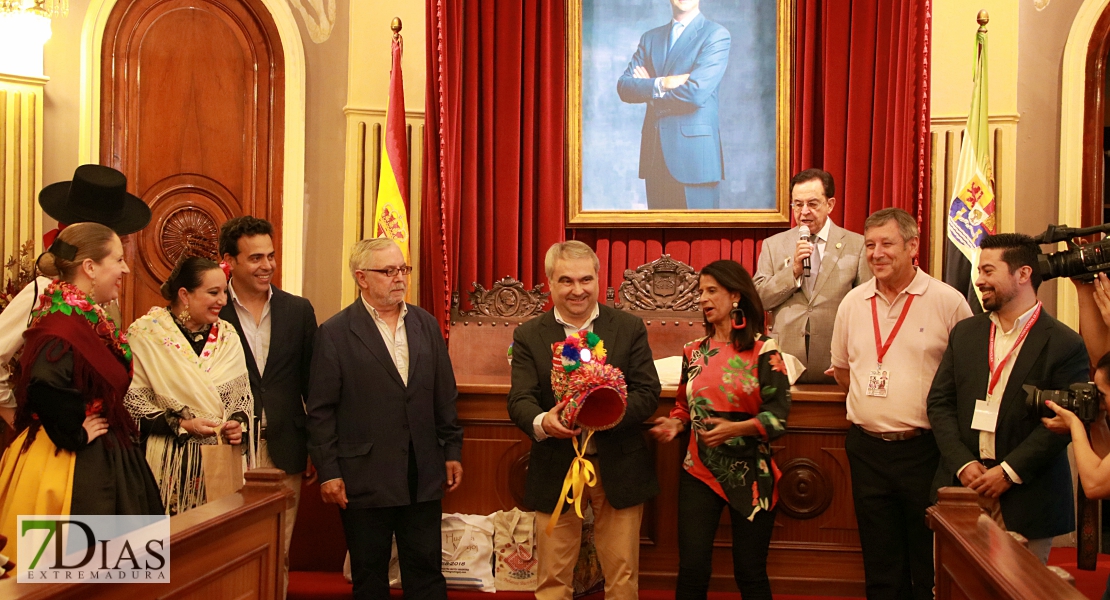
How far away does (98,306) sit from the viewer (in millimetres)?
2609

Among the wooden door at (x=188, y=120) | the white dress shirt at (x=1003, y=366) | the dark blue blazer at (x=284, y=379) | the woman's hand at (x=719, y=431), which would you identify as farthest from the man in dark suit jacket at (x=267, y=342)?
the wooden door at (x=188, y=120)

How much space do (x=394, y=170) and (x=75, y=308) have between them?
2.72m

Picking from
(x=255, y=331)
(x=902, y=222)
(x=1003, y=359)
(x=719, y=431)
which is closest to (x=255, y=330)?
(x=255, y=331)

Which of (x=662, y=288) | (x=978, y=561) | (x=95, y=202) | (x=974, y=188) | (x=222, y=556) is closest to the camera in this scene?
(x=978, y=561)

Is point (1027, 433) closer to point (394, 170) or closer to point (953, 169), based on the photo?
point (953, 169)

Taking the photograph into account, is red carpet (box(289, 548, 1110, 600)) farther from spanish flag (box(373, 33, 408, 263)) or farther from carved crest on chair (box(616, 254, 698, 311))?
spanish flag (box(373, 33, 408, 263))

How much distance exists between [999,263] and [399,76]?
11.3 feet

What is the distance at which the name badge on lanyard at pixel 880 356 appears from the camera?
9.41ft

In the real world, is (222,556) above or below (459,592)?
above

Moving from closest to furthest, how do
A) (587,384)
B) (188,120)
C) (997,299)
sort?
1. (587,384)
2. (997,299)
3. (188,120)

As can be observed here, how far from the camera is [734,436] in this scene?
9.08ft

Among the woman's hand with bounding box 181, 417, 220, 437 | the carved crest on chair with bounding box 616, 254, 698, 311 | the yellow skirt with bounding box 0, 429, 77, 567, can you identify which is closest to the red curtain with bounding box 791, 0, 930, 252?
the carved crest on chair with bounding box 616, 254, 698, 311

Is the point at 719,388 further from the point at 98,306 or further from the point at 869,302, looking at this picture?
the point at 98,306

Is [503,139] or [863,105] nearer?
[863,105]
